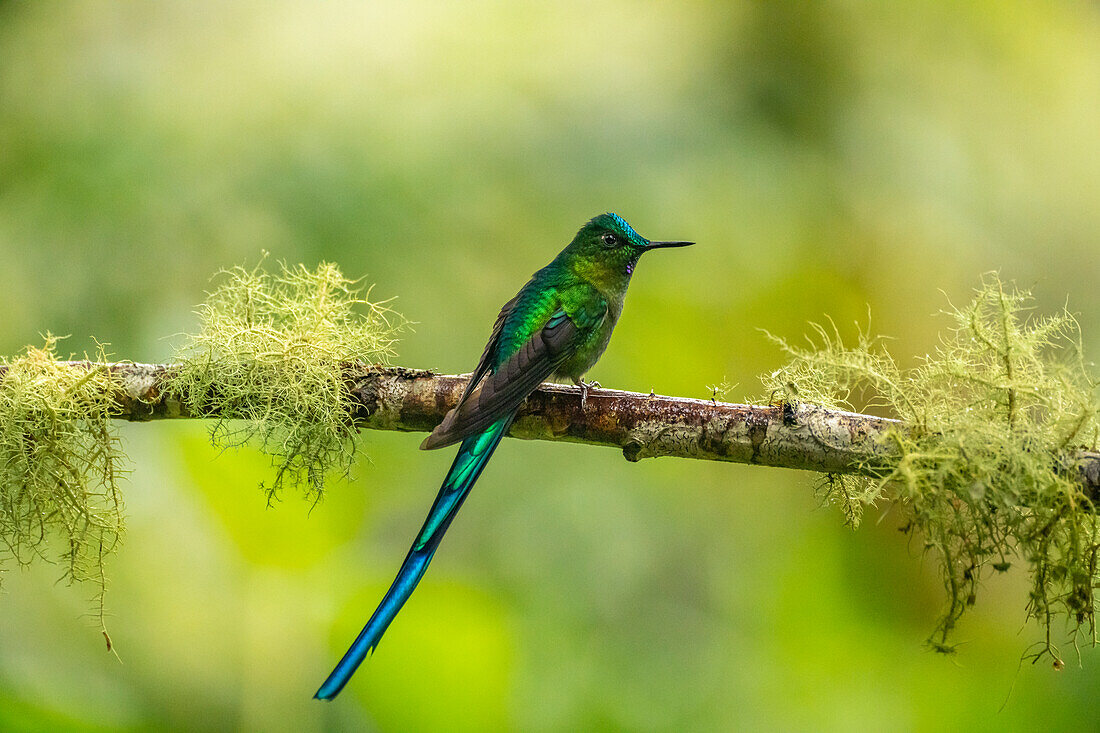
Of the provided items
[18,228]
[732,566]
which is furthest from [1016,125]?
[18,228]

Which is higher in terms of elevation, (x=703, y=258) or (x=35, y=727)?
(x=703, y=258)

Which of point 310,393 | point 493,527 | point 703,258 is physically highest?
point 703,258

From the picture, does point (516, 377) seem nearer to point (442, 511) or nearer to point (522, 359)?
point (522, 359)

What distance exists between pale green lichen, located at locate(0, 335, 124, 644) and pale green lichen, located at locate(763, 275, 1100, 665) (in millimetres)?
1531

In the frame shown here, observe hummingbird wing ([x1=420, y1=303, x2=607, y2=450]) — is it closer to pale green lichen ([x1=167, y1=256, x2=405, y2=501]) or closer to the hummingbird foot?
the hummingbird foot

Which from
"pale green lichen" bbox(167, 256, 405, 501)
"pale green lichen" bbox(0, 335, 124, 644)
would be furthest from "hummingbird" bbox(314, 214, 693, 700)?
"pale green lichen" bbox(0, 335, 124, 644)

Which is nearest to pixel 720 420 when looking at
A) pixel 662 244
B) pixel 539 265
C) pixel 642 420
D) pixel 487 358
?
pixel 642 420

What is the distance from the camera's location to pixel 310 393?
1.84 m

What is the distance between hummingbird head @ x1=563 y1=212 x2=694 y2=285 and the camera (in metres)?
2.24

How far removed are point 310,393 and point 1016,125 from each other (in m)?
3.11

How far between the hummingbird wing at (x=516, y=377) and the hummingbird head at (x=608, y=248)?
14 cm

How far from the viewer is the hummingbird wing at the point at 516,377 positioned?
1.75 m

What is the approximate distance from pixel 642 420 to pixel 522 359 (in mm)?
321

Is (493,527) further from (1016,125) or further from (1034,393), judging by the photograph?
(1016,125)
